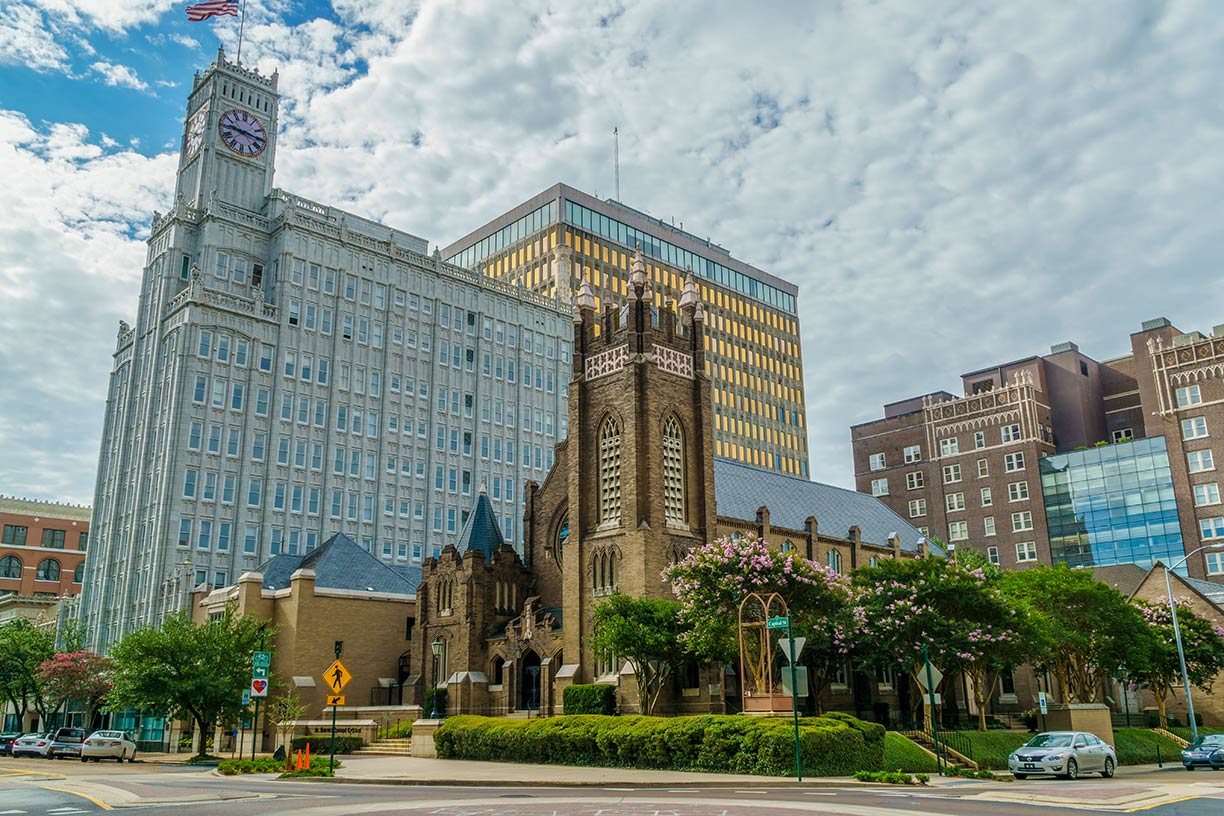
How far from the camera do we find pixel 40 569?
409 feet

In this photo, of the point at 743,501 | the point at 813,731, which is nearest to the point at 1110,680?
the point at 743,501

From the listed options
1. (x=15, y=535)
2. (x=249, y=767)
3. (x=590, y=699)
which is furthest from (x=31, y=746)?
(x=15, y=535)

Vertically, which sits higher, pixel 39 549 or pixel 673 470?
pixel 39 549

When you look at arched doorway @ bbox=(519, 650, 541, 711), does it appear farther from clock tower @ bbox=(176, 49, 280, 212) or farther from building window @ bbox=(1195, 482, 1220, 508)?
building window @ bbox=(1195, 482, 1220, 508)

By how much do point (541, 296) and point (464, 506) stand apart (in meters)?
25.9

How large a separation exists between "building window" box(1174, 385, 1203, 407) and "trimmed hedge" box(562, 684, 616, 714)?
72.3 meters

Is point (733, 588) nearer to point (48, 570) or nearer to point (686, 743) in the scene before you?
point (686, 743)

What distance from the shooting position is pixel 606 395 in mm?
50781

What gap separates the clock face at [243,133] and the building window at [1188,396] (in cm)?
8911

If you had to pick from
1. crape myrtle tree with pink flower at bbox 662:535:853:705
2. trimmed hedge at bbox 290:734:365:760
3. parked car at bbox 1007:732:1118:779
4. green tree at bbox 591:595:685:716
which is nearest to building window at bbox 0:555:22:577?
trimmed hedge at bbox 290:734:365:760

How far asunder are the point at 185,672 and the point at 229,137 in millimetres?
61132

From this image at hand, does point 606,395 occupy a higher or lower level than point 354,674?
higher

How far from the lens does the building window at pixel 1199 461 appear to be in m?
89.4

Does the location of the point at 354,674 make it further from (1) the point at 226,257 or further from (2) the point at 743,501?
(1) the point at 226,257
